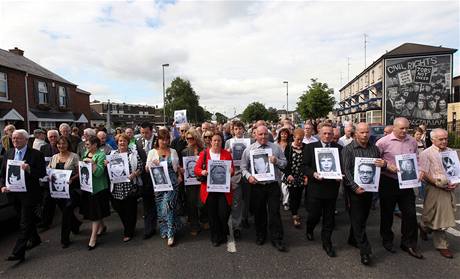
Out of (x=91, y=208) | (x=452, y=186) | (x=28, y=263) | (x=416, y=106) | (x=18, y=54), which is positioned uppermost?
(x=18, y=54)

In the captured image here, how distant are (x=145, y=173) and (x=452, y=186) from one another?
488cm

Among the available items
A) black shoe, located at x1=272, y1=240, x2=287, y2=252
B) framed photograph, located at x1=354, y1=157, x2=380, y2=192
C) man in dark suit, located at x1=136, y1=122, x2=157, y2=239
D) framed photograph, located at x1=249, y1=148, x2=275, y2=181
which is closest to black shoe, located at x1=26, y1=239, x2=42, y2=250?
man in dark suit, located at x1=136, y1=122, x2=157, y2=239

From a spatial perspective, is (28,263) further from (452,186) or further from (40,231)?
(452,186)

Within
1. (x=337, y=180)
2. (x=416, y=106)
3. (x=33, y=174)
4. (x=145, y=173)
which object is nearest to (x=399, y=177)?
(x=337, y=180)

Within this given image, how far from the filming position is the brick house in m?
21.4

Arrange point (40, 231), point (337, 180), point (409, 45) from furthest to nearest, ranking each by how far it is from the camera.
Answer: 1. point (409, 45)
2. point (40, 231)
3. point (337, 180)

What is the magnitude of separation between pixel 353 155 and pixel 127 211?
3832mm

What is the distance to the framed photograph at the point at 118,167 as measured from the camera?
16.4ft

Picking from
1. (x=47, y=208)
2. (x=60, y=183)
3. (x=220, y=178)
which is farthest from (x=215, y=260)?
(x=47, y=208)

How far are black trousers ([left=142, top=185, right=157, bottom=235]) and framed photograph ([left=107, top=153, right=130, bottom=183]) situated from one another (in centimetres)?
55

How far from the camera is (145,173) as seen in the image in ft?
17.9

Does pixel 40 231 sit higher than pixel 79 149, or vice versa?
pixel 79 149

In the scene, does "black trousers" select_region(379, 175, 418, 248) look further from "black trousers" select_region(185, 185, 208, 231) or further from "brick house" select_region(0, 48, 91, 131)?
"brick house" select_region(0, 48, 91, 131)

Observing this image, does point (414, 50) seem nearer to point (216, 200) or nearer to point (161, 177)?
point (216, 200)
